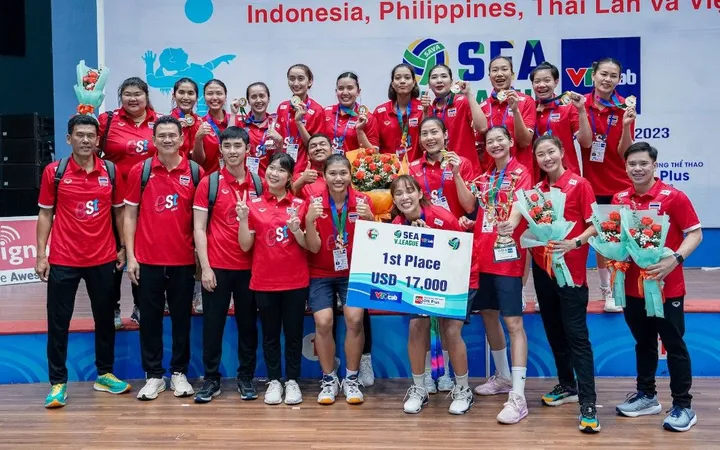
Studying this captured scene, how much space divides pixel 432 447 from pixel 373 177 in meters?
1.72

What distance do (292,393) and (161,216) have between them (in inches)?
54.1

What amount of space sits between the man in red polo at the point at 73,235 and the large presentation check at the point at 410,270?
5.30 ft

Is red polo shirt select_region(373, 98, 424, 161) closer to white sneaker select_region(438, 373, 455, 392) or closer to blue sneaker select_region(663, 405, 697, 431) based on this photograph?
white sneaker select_region(438, 373, 455, 392)

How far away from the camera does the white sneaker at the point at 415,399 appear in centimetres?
421

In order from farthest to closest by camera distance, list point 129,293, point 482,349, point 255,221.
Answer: point 129,293
point 482,349
point 255,221

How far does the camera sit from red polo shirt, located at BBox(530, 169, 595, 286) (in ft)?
13.0

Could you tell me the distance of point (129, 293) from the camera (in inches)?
265

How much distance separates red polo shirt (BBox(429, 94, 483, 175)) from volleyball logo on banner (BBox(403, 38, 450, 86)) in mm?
2890

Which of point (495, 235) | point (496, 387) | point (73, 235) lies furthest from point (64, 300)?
point (496, 387)

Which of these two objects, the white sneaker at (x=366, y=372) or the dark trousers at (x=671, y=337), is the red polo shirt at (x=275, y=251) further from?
the dark trousers at (x=671, y=337)

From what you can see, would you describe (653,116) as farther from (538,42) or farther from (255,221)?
(255,221)

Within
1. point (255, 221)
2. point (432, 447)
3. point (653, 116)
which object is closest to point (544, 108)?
point (255, 221)

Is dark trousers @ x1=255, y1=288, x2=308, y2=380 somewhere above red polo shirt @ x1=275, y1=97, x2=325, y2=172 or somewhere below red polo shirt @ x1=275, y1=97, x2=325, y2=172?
below

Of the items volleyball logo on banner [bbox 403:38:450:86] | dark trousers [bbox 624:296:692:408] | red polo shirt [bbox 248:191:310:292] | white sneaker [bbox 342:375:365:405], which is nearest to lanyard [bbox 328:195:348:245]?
red polo shirt [bbox 248:191:310:292]
